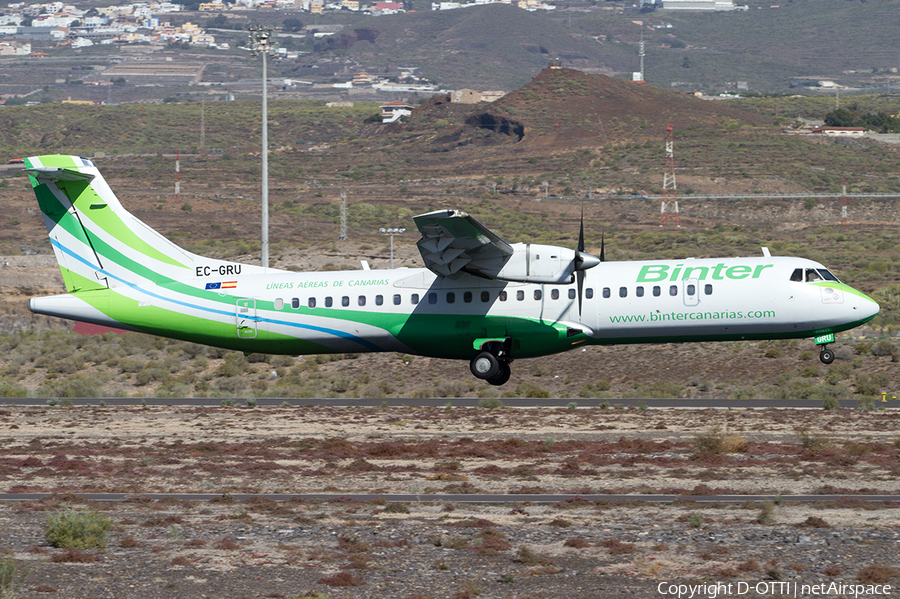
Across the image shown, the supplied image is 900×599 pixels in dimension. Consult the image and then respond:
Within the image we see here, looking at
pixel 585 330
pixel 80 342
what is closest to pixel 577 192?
pixel 80 342

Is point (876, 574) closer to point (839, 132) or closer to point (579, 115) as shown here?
point (839, 132)

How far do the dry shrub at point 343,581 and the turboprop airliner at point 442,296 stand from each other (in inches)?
529

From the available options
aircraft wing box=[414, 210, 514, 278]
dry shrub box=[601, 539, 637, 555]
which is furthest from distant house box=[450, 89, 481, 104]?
dry shrub box=[601, 539, 637, 555]

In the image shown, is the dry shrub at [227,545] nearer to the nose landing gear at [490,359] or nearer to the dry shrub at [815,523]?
the dry shrub at [815,523]

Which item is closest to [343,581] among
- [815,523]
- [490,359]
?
[815,523]

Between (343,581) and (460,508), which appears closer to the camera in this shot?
(343,581)

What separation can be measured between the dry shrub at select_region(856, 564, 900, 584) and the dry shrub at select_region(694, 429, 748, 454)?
935cm

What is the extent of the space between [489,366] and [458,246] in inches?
153

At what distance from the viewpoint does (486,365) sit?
29.5 meters

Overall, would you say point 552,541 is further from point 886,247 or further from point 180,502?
point 886,247

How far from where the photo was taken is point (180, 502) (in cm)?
1914

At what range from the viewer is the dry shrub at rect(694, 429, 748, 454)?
2348 centimetres

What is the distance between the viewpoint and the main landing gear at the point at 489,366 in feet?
96.7

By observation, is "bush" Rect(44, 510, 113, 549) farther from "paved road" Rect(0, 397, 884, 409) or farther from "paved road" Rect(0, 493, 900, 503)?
"paved road" Rect(0, 397, 884, 409)
